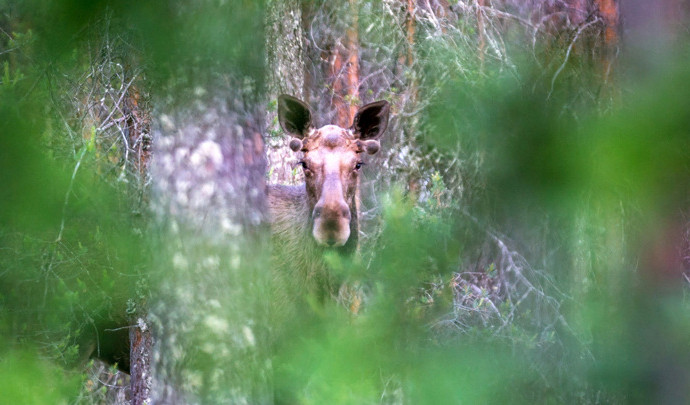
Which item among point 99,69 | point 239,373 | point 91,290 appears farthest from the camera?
point 99,69

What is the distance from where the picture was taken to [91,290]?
5074mm

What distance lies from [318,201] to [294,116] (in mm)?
1009

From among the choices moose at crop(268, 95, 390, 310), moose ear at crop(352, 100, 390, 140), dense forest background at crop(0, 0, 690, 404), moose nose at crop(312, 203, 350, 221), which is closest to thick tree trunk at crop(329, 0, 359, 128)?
moose ear at crop(352, 100, 390, 140)

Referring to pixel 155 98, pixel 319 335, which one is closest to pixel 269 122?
pixel 155 98

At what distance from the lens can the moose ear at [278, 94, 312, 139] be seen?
19.0 ft

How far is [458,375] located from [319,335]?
17.3 inches

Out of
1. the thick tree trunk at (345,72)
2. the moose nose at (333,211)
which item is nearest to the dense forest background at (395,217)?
the moose nose at (333,211)

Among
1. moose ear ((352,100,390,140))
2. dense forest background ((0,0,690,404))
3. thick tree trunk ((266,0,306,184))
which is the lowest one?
dense forest background ((0,0,690,404))

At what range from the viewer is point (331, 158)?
18.1 ft

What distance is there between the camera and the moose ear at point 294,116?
5.80m

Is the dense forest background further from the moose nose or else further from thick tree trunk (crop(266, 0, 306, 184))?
thick tree trunk (crop(266, 0, 306, 184))

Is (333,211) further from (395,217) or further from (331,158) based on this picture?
(395,217)

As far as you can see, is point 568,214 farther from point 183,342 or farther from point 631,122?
point 183,342

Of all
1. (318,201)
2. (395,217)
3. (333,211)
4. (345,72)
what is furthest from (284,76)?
(395,217)
